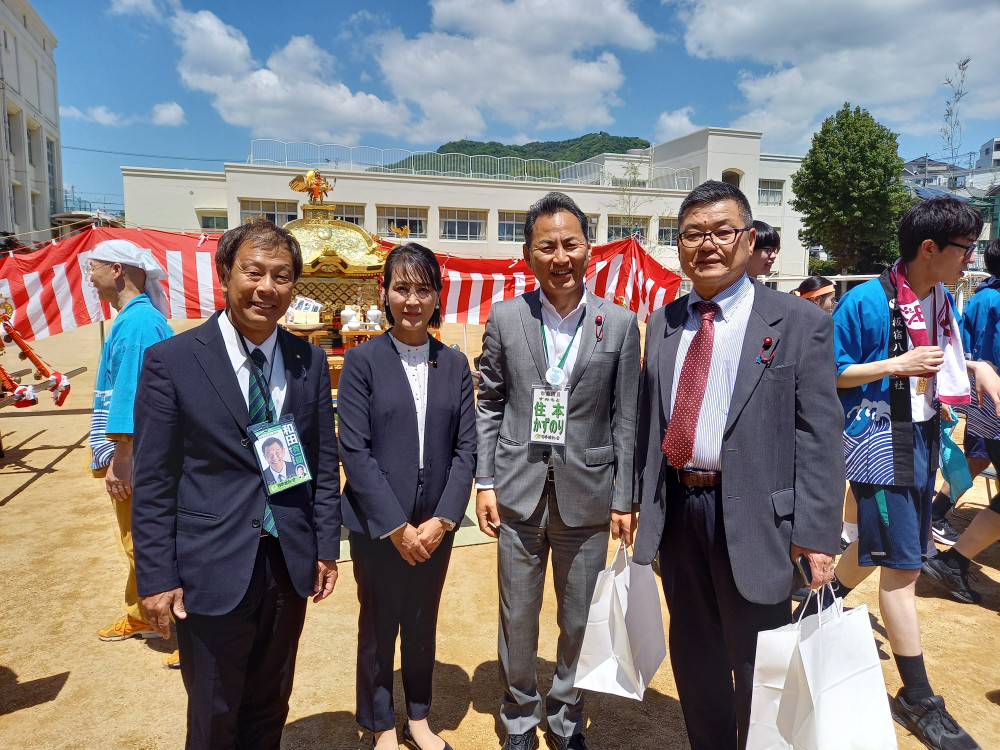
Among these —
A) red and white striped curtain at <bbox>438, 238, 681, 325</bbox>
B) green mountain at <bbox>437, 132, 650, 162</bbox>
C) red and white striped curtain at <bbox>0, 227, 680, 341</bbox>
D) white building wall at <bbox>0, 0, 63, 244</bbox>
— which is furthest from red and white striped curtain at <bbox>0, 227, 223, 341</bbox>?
green mountain at <bbox>437, 132, 650, 162</bbox>

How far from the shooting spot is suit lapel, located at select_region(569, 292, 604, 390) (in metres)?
2.21

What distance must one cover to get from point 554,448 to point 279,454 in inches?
38.7

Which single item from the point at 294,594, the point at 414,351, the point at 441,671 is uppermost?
the point at 414,351

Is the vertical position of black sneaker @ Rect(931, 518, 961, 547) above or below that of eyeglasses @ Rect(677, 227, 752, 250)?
below

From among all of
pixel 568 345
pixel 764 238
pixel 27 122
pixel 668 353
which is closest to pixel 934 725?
pixel 668 353

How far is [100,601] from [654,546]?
3384mm

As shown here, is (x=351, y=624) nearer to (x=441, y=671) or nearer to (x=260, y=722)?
(x=441, y=671)

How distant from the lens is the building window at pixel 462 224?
1198 inches

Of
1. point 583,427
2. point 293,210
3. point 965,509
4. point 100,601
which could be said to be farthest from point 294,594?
point 293,210

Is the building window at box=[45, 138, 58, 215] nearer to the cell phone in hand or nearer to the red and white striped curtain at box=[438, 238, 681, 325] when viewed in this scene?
the red and white striped curtain at box=[438, 238, 681, 325]

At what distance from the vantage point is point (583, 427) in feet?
7.31

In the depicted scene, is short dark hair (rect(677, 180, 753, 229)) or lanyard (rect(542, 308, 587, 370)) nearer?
short dark hair (rect(677, 180, 753, 229))

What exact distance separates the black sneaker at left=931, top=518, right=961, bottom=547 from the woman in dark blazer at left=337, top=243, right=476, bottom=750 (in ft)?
13.2

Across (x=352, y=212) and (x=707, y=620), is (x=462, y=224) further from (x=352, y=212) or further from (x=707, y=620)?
(x=707, y=620)
